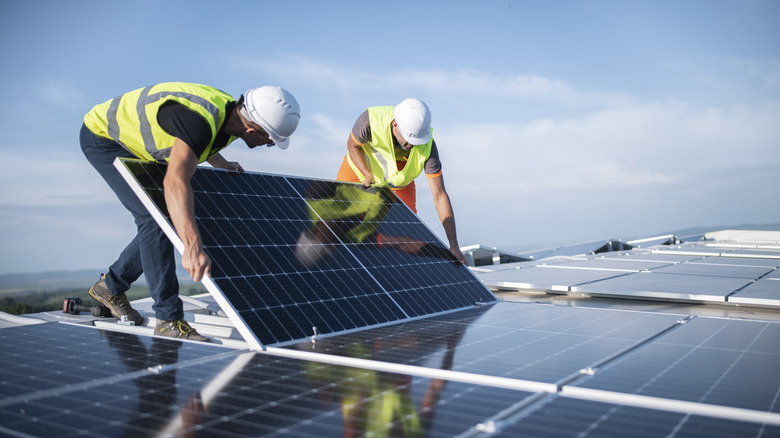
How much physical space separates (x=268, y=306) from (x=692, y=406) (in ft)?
8.27

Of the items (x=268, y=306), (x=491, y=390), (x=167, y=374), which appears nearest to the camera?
(x=491, y=390)

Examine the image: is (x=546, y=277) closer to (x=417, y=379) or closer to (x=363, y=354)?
(x=363, y=354)

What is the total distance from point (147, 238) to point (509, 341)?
262cm

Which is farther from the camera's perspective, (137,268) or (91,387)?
(137,268)

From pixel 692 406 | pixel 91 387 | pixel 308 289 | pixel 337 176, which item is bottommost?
pixel 692 406

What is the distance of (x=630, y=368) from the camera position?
3.34m

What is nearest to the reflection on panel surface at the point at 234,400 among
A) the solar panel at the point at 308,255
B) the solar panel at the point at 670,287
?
the solar panel at the point at 308,255

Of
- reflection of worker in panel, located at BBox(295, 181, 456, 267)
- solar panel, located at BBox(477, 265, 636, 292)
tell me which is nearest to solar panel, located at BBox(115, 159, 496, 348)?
reflection of worker in panel, located at BBox(295, 181, 456, 267)

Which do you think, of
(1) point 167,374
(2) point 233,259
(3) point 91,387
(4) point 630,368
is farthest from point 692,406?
(2) point 233,259

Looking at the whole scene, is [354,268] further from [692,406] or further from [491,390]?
[692,406]

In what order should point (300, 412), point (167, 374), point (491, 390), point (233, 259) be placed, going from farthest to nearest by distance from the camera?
1. point (233, 259)
2. point (167, 374)
3. point (491, 390)
4. point (300, 412)

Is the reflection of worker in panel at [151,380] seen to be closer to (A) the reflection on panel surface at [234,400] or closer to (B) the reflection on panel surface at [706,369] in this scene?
(A) the reflection on panel surface at [234,400]

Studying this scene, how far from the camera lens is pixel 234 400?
109 inches

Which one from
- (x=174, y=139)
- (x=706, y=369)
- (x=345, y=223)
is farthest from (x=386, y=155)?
(x=706, y=369)
